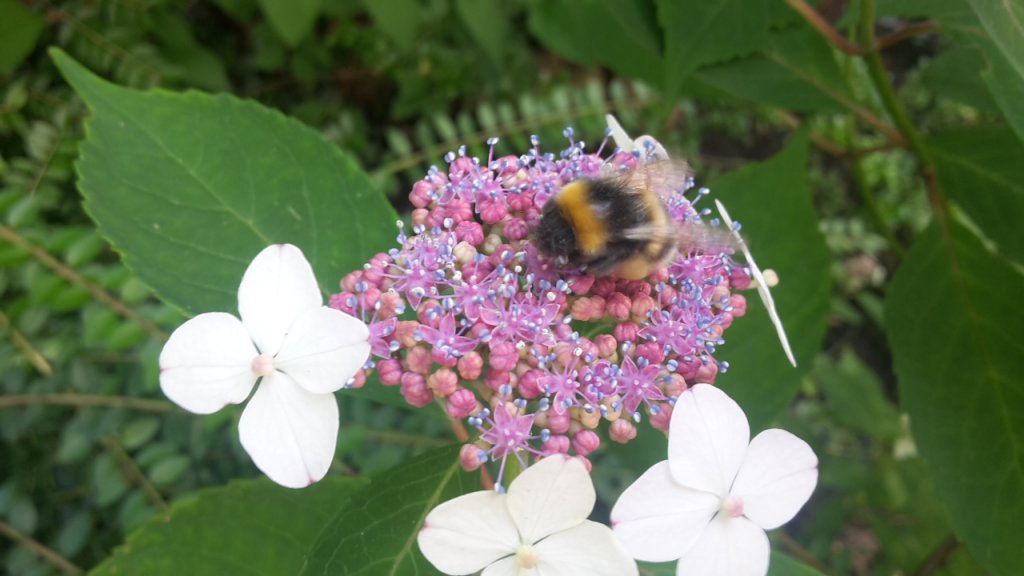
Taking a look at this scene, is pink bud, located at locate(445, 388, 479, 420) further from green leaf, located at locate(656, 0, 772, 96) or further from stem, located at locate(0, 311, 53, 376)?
stem, located at locate(0, 311, 53, 376)

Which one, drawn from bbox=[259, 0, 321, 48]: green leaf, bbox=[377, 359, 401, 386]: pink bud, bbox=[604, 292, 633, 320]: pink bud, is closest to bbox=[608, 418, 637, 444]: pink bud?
bbox=[604, 292, 633, 320]: pink bud

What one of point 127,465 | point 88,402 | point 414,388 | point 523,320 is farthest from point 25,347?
point 523,320

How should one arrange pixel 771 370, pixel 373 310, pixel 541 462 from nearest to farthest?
pixel 541 462, pixel 373 310, pixel 771 370

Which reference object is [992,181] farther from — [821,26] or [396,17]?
[396,17]

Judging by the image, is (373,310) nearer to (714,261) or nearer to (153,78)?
(714,261)

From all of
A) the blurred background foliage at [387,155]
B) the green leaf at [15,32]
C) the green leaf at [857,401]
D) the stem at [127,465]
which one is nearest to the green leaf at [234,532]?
the blurred background foliage at [387,155]

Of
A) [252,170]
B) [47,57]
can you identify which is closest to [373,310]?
[252,170]
